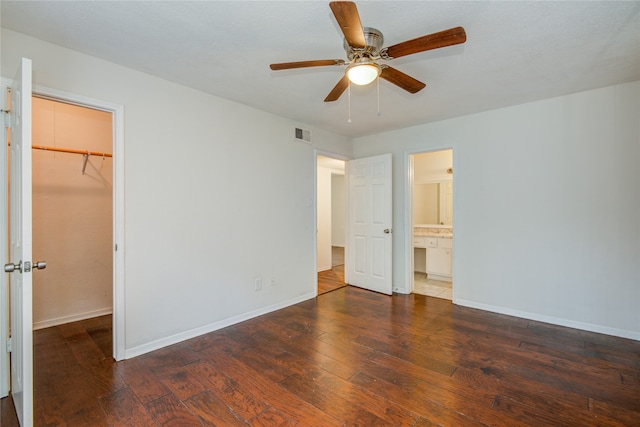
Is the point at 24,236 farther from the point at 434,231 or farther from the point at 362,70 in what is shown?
the point at 434,231

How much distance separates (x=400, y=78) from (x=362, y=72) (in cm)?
38

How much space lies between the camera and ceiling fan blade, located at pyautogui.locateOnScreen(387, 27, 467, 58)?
58.1 inches

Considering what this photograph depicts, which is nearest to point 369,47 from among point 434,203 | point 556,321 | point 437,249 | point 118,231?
point 118,231

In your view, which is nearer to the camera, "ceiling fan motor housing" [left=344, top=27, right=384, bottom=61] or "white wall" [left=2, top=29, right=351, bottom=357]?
"ceiling fan motor housing" [left=344, top=27, right=384, bottom=61]

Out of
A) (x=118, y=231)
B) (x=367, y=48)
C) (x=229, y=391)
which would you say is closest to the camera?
(x=367, y=48)

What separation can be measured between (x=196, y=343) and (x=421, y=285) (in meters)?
3.46

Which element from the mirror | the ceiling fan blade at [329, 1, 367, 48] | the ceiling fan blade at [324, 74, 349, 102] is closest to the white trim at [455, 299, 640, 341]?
the mirror

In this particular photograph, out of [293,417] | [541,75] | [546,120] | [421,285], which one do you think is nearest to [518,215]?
[546,120]

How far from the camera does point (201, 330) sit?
2951 millimetres

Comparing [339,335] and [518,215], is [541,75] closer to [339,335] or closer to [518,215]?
[518,215]

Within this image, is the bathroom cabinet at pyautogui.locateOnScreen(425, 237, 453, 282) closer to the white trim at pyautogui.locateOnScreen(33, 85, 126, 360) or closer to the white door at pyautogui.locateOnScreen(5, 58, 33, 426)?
the white trim at pyautogui.locateOnScreen(33, 85, 126, 360)

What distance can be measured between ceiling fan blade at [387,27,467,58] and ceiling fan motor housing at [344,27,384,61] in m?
0.13

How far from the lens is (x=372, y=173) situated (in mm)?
4500

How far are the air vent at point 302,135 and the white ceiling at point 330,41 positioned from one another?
0.79 m
